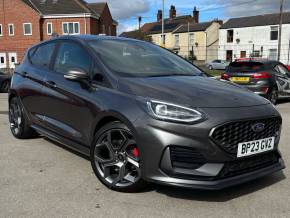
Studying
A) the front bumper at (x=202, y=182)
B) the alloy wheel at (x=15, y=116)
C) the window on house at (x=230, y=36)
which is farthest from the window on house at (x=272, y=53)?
the front bumper at (x=202, y=182)

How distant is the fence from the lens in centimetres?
4924

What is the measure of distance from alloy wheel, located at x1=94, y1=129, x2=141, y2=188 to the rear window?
8.33m

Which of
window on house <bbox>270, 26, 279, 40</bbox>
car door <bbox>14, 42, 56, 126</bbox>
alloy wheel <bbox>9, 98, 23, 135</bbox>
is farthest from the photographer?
window on house <bbox>270, 26, 279, 40</bbox>

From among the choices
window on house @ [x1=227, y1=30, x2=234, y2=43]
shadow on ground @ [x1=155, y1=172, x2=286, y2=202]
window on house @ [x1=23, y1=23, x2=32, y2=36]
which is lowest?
shadow on ground @ [x1=155, y1=172, x2=286, y2=202]

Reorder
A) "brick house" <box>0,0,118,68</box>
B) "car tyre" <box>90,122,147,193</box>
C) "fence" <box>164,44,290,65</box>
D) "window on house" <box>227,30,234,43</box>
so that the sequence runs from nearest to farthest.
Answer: "car tyre" <box>90,122,147,193</box>, "brick house" <box>0,0,118,68</box>, "fence" <box>164,44,290,65</box>, "window on house" <box>227,30,234,43</box>

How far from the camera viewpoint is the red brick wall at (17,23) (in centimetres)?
4797

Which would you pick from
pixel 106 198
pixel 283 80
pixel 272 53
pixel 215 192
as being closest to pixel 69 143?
pixel 106 198

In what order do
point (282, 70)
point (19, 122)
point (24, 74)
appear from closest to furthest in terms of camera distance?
point (24, 74)
point (19, 122)
point (282, 70)

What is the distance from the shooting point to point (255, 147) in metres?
3.76

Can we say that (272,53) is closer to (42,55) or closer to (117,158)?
(42,55)

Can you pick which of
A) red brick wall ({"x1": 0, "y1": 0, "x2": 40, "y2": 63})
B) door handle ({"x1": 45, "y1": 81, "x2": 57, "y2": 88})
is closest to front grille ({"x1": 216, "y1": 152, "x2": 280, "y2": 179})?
door handle ({"x1": 45, "y1": 81, "x2": 57, "y2": 88})

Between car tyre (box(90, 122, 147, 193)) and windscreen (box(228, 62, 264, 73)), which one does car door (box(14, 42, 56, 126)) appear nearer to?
car tyre (box(90, 122, 147, 193))

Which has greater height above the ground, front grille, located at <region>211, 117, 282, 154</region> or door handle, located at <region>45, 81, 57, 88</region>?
Answer: door handle, located at <region>45, 81, 57, 88</region>

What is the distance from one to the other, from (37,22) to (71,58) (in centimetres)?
4564
